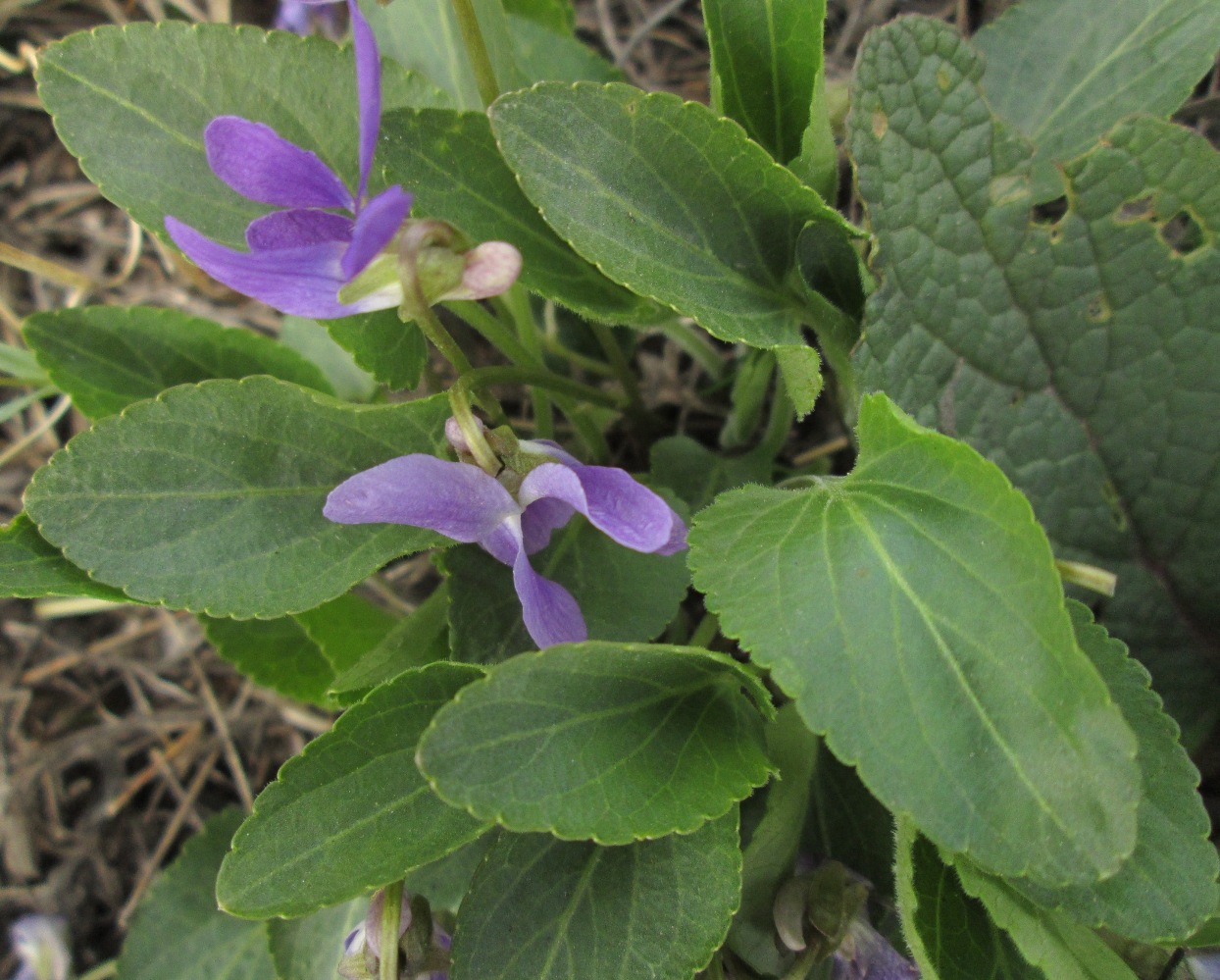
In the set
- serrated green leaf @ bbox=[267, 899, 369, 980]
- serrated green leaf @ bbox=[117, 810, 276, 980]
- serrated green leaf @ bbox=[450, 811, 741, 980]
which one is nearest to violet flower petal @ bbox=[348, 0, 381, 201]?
serrated green leaf @ bbox=[450, 811, 741, 980]

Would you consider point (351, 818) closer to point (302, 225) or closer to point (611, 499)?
point (611, 499)

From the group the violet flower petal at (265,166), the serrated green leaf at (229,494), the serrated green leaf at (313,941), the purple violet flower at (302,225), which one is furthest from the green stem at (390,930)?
the violet flower petal at (265,166)

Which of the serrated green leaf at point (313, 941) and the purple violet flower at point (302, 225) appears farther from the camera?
the serrated green leaf at point (313, 941)

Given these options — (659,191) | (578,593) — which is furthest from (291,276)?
(578,593)

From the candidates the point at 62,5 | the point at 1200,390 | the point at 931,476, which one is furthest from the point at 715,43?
the point at 62,5

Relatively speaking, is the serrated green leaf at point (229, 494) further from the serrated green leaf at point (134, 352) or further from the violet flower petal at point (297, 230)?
the serrated green leaf at point (134, 352)

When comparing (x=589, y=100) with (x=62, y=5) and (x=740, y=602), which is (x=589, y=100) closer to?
(x=740, y=602)
